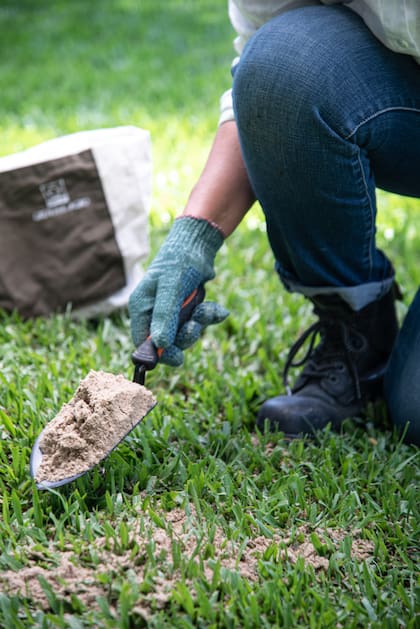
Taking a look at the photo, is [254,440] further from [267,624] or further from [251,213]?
[251,213]

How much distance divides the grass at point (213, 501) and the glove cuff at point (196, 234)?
39cm

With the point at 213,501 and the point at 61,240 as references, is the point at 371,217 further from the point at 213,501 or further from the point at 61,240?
the point at 61,240

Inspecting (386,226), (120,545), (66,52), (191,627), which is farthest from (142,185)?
(66,52)

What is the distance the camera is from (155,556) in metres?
1.27

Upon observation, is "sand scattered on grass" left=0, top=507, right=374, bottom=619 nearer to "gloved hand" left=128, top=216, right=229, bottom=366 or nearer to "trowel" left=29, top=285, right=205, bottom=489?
"trowel" left=29, top=285, right=205, bottom=489

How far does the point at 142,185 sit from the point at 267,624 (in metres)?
1.45

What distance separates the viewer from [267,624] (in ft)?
3.79

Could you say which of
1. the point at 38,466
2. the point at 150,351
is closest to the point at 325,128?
the point at 150,351

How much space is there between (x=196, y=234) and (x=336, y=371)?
18.5 inches

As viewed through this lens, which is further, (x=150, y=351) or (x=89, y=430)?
(x=150, y=351)

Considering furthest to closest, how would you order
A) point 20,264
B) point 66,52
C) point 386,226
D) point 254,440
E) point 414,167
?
point 66,52, point 386,226, point 20,264, point 254,440, point 414,167

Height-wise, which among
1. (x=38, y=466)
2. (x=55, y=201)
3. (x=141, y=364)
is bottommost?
(x=38, y=466)

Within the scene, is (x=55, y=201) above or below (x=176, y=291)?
above

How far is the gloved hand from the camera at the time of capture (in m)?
1.54
